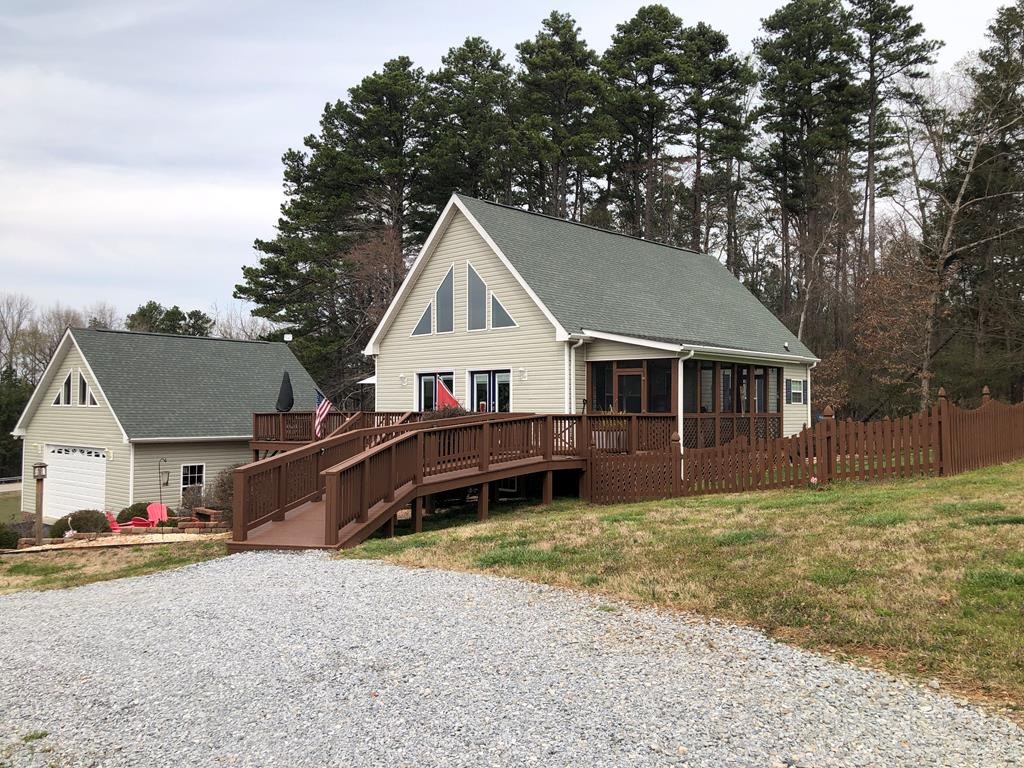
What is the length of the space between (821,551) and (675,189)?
34.6m

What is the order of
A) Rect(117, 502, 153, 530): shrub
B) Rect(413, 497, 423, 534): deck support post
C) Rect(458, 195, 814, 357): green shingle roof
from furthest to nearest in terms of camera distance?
Rect(117, 502, 153, 530): shrub, Rect(458, 195, 814, 357): green shingle roof, Rect(413, 497, 423, 534): deck support post

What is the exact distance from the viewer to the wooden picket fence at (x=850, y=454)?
13086 mm

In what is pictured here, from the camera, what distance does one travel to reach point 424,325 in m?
22.5

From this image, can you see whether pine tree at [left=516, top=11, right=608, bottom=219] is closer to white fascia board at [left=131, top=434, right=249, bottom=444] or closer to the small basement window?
white fascia board at [left=131, top=434, right=249, bottom=444]

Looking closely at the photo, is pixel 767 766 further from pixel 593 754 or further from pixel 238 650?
pixel 238 650

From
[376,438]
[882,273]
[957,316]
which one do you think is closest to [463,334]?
[376,438]

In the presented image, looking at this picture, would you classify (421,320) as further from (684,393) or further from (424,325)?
(684,393)

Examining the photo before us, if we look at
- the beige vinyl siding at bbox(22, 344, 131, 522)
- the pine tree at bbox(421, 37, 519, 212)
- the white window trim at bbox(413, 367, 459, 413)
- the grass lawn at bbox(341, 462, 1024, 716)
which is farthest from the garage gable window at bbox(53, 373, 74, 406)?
the grass lawn at bbox(341, 462, 1024, 716)

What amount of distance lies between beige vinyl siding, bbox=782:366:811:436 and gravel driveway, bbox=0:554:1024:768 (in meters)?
17.7

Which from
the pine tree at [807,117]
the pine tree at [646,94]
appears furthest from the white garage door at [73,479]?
the pine tree at [807,117]

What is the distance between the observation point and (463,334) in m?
21.4

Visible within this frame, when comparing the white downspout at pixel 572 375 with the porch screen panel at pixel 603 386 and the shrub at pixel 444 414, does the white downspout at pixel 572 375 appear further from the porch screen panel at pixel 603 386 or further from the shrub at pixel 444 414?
the shrub at pixel 444 414

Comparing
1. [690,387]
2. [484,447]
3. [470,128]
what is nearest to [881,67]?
[470,128]

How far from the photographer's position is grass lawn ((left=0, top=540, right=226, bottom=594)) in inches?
403
